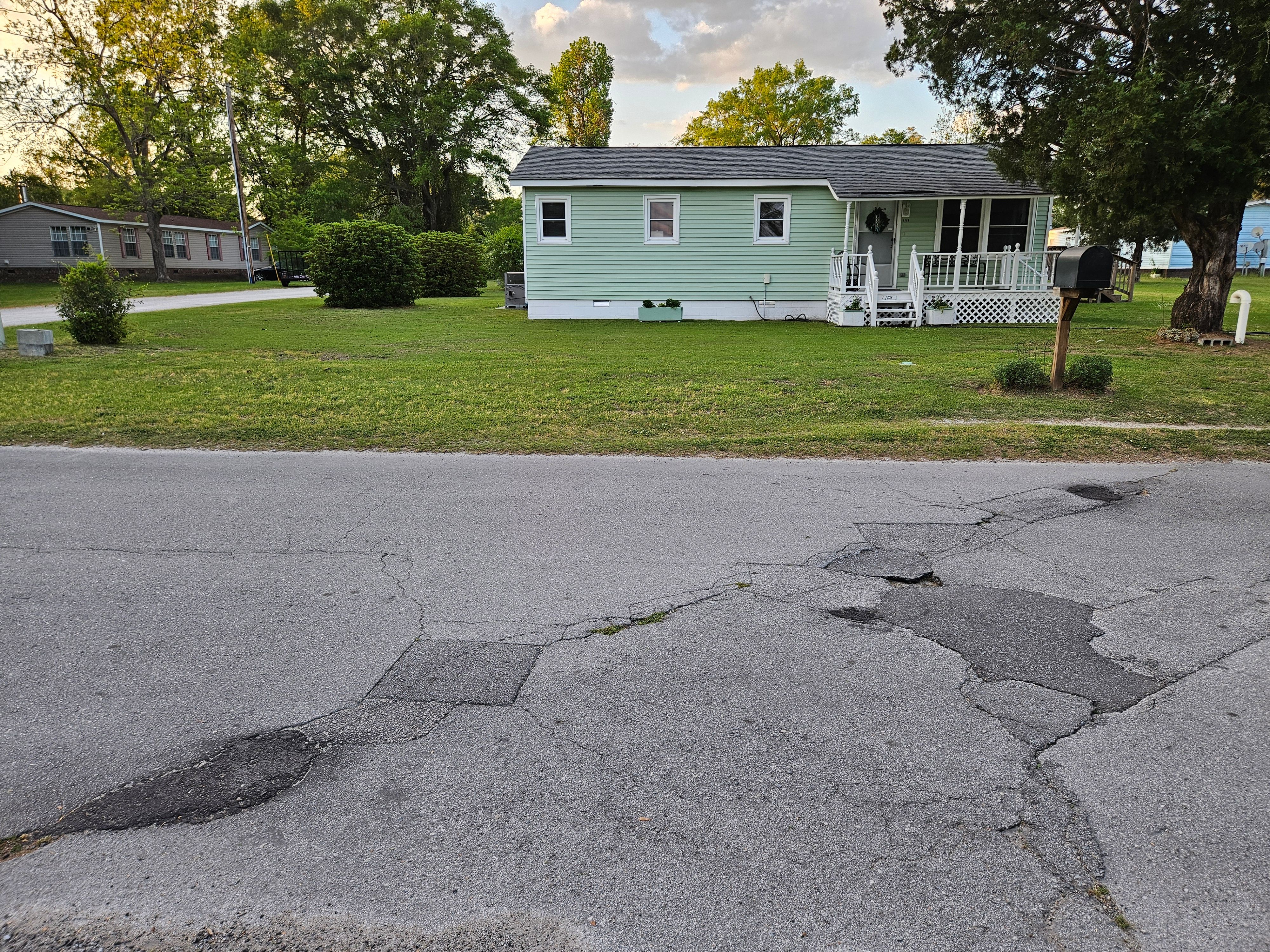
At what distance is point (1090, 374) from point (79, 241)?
44.9 meters

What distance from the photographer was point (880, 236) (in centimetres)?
2111

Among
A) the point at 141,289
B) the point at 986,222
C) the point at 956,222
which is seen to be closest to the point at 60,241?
the point at 141,289

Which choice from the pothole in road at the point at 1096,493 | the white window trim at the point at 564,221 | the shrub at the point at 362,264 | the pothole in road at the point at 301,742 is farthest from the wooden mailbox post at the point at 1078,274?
the shrub at the point at 362,264

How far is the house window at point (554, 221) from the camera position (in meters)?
21.0

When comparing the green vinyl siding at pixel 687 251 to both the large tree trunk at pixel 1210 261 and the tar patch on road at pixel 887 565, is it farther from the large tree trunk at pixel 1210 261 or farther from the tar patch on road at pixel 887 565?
the tar patch on road at pixel 887 565

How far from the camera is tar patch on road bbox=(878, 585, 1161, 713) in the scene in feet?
11.0

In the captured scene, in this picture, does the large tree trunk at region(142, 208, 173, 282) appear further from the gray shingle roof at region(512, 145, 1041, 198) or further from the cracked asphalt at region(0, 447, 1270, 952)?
the cracked asphalt at region(0, 447, 1270, 952)

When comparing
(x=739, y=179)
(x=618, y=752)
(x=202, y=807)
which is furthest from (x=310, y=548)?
(x=739, y=179)

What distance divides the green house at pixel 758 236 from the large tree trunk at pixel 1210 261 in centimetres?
428

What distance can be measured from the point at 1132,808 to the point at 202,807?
2.89 m

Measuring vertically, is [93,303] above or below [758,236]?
below

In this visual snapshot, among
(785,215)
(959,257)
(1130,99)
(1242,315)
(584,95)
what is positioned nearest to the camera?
(1130,99)

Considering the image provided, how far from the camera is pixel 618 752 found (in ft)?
9.53

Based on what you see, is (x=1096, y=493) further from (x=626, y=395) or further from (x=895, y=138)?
(x=895, y=138)
